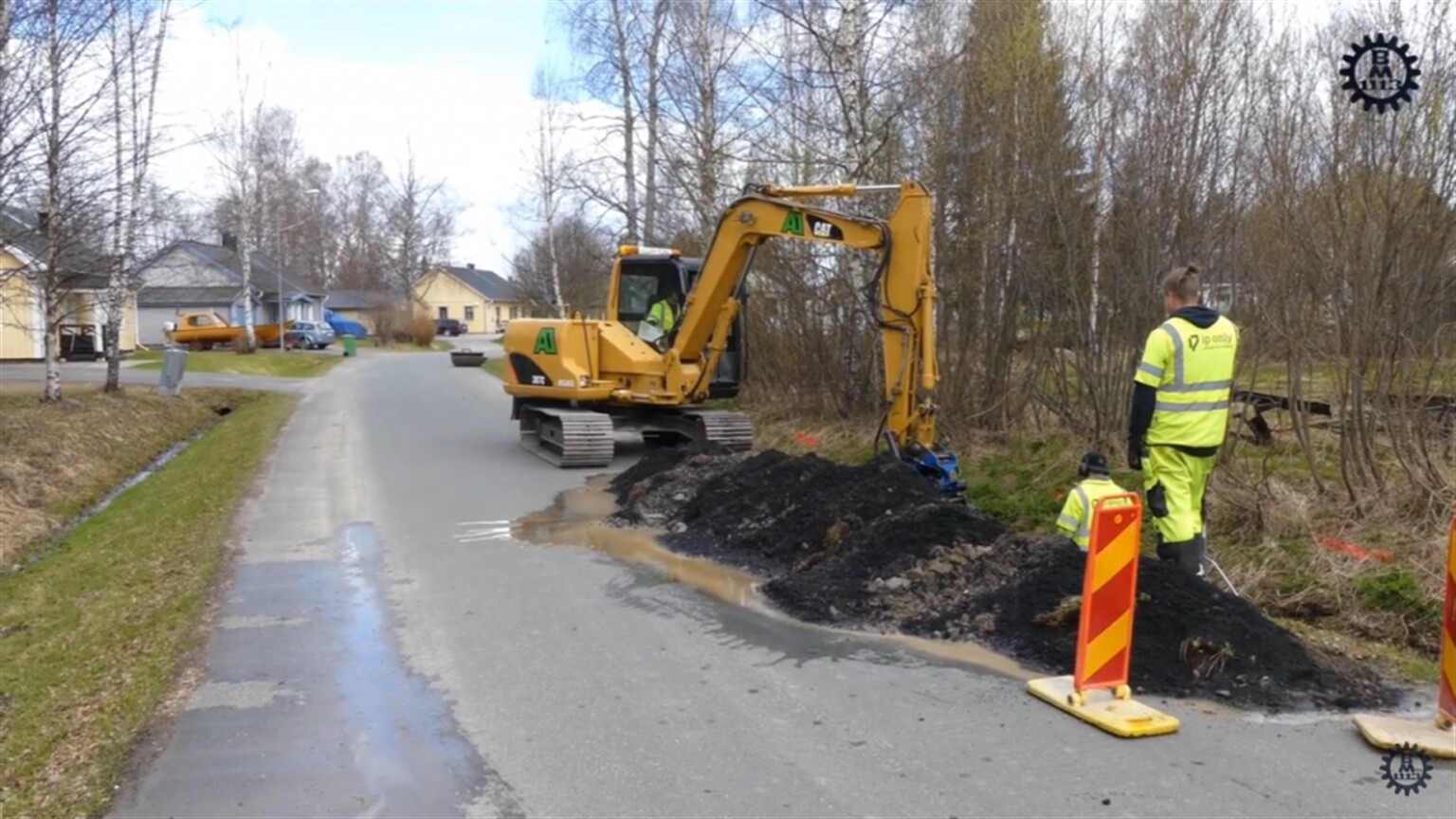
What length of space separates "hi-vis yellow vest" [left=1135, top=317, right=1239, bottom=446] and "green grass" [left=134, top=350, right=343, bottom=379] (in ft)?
106

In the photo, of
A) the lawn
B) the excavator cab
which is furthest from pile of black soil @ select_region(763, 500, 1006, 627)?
the lawn

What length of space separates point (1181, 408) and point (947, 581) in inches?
70.1

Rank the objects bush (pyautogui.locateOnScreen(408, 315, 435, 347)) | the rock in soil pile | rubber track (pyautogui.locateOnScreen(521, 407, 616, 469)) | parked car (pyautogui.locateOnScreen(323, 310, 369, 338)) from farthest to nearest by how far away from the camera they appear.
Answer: parked car (pyautogui.locateOnScreen(323, 310, 369, 338)), bush (pyautogui.locateOnScreen(408, 315, 435, 347)), rubber track (pyautogui.locateOnScreen(521, 407, 616, 469)), the rock in soil pile

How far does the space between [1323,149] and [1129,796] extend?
5854 mm

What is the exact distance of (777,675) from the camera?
20.3 ft

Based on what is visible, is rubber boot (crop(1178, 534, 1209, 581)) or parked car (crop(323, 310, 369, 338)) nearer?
rubber boot (crop(1178, 534, 1209, 581))

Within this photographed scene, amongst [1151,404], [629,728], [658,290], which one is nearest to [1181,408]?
[1151,404]

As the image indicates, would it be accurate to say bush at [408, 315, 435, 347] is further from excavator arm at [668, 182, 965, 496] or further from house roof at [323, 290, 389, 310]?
excavator arm at [668, 182, 965, 496]

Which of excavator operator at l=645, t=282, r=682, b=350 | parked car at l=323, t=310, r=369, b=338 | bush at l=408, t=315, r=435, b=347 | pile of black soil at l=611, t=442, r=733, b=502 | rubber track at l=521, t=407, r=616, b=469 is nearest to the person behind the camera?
pile of black soil at l=611, t=442, r=733, b=502

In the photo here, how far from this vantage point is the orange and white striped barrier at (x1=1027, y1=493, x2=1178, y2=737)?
5.27m

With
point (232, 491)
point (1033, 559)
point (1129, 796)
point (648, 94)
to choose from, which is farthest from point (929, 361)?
point (648, 94)

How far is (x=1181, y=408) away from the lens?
6.58m

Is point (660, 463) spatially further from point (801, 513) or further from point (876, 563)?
point (876, 563)

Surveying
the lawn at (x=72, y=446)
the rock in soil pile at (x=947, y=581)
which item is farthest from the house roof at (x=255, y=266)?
the rock in soil pile at (x=947, y=581)
